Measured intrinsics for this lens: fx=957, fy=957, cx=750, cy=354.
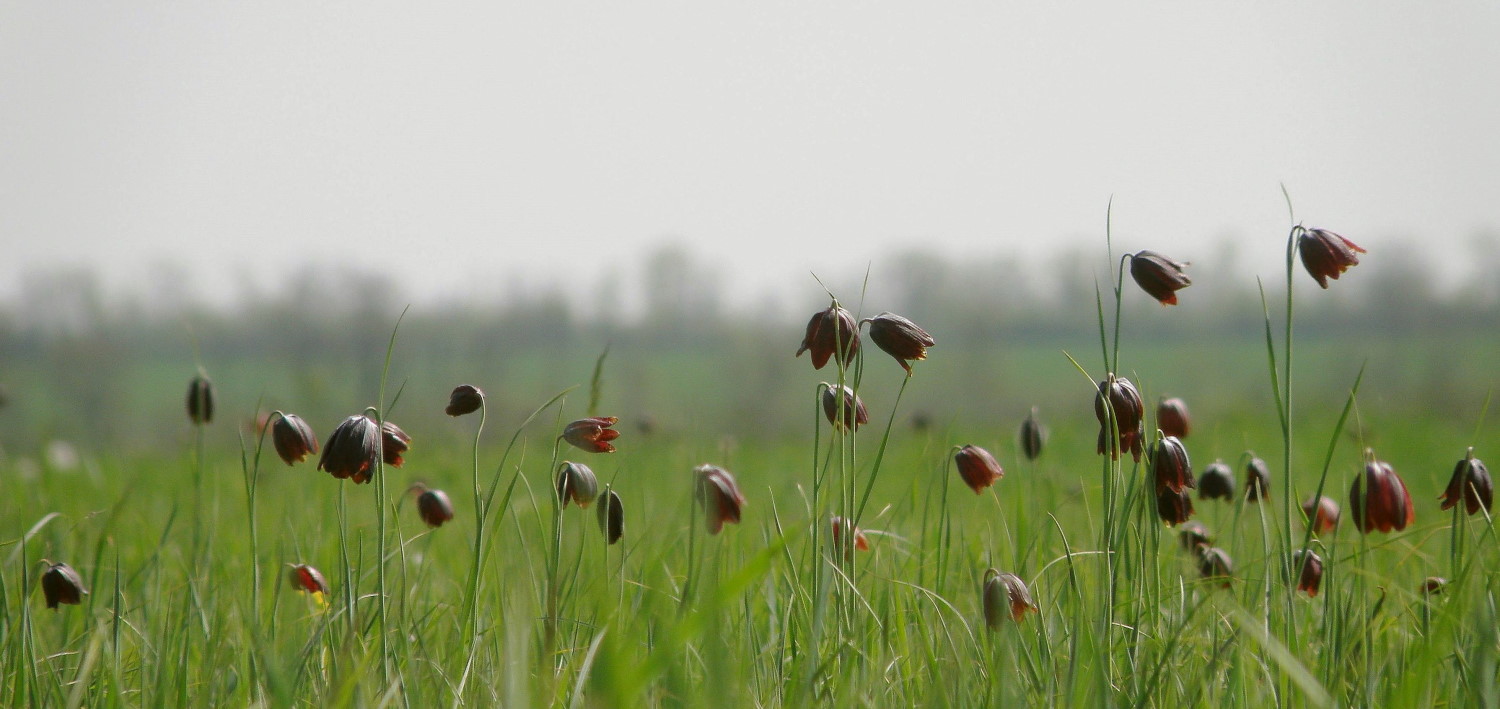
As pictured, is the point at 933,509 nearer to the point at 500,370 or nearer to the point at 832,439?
the point at 832,439

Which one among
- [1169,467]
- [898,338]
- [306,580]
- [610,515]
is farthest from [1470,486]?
[306,580]

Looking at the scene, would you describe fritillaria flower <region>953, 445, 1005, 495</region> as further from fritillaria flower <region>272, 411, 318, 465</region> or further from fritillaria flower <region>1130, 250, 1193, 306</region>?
fritillaria flower <region>272, 411, 318, 465</region>

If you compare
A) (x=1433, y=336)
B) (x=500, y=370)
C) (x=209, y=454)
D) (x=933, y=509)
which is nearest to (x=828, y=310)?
(x=933, y=509)

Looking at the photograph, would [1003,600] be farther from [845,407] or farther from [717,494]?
[717,494]

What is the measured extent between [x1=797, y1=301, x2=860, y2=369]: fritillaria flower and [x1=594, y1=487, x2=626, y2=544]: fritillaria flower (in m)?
0.40

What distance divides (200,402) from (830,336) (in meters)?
1.57

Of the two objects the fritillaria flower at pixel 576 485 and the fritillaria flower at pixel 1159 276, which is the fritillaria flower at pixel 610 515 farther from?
the fritillaria flower at pixel 1159 276

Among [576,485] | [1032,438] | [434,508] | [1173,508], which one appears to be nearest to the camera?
[576,485]

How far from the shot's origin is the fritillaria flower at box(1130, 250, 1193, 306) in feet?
5.16

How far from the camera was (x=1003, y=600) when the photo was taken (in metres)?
1.42

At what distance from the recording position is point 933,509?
13.8 feet

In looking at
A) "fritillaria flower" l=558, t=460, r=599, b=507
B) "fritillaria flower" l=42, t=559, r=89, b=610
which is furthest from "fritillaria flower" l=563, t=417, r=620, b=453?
"fritillaria flower" l=42, t=559, r=89, b=610

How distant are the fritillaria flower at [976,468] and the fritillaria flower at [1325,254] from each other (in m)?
0.63

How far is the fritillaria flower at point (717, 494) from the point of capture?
158 centimetres
